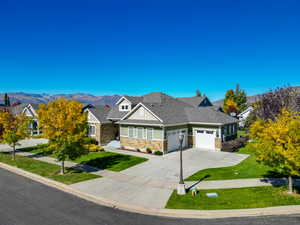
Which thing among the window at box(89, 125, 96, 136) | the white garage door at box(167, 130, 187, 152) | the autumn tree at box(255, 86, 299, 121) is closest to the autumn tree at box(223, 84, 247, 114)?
the autumn tree at box(255, 86, 299, 121)

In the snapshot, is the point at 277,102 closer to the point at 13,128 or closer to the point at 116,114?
the point at 116,114

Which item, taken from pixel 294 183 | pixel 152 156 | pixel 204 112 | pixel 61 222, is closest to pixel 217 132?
pixel 204 112

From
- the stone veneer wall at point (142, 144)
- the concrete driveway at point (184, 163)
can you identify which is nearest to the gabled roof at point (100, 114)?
the stone veneer wall at point (142, 144)

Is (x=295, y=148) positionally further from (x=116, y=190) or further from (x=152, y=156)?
(x=152, y=156)

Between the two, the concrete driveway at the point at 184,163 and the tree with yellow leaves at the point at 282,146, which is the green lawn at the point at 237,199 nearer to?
the tree with yellow leaves at the point at 282,146

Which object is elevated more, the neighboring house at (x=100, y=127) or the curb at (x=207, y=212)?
the neighboring house at (x=100, y=127)

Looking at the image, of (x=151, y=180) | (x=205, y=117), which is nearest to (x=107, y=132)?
(x=205, y=117)
